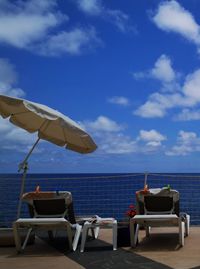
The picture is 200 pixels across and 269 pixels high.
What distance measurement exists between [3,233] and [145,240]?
2038mm

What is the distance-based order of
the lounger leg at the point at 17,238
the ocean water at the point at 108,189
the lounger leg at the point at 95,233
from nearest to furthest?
the lounger leg at the point at 17,238 < the lounger leg at the point at 95,233 < the ocean water at the point at 108,189

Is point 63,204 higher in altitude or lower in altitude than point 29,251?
higher

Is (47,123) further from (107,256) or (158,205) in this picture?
(107,256)

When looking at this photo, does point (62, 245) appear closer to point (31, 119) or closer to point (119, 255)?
point (119, 255)

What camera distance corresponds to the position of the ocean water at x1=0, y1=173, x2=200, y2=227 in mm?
8766

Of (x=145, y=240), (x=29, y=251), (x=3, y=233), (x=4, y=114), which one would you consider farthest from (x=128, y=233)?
(x=4, y=114)

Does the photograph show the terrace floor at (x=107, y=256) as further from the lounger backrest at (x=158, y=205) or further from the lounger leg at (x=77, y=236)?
the lounger backrest at (x=158, y=205)

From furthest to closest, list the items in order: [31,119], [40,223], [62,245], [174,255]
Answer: [31,119] < [62,245] < [40,223] < [174,255]

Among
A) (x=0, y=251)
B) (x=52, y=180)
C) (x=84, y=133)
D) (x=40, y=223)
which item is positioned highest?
(x=84, y=133)

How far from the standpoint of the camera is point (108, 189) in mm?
9312

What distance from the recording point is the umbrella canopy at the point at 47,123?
637 centimetres

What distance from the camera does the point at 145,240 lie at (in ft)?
23.0

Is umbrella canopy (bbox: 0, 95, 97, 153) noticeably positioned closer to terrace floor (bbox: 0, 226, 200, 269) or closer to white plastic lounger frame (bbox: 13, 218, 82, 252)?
white plastic lounger frame (bbox: 13, 218, 82, 252)

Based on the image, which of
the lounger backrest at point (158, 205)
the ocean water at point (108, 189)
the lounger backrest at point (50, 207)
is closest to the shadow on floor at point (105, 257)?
the lounger backrest at point (50, 207)
